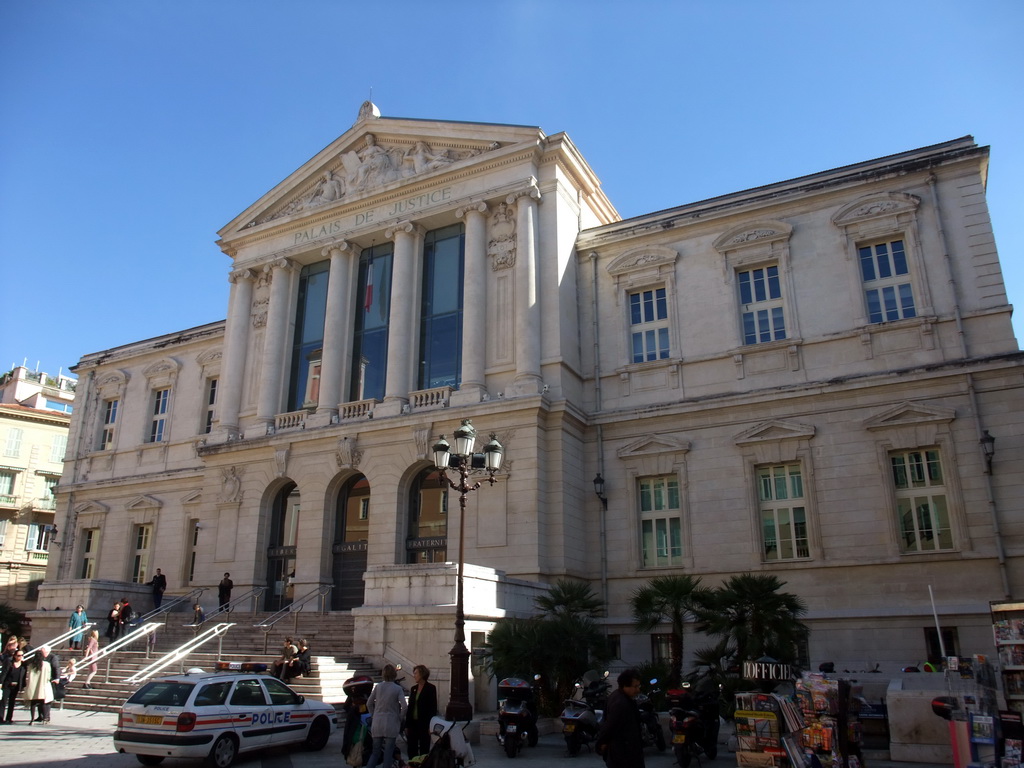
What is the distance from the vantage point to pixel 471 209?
26797 mm

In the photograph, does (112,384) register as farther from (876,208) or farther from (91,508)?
(876,208)

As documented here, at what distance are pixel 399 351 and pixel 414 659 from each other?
36.6ft

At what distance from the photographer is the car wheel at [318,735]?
13727mm

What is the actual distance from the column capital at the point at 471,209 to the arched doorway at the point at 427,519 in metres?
8.46

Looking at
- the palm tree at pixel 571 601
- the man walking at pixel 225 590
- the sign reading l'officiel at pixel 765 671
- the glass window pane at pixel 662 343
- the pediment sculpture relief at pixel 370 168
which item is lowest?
the sign reading l'officiel at pixel 765 671

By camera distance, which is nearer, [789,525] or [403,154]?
[789,525]

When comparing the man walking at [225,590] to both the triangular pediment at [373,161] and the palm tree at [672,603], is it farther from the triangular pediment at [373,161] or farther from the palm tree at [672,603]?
the palm tree at [672,603]

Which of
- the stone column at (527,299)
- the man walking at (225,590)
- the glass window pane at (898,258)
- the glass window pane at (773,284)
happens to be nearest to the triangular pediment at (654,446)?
the stone column at (527,299)

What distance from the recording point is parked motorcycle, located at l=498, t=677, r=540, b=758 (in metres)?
13.0

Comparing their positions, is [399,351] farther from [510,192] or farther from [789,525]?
[789,525]

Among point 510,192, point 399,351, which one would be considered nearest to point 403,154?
point 510,192

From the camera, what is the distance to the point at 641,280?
25.8m

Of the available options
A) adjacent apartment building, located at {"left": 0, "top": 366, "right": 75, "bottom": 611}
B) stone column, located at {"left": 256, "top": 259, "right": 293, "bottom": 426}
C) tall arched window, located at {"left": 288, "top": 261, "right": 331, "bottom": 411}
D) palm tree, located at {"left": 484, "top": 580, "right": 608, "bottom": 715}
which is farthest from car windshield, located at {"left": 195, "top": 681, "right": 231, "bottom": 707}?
adjacent apartment building, located at {"left": 0, "top": 366, "right": 75, "bottom": 611}

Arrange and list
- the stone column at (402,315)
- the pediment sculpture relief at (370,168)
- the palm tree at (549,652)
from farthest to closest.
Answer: the pediment sculpture relief at (370,168), the stone column at (402,315), the palm tree at (549,652)
